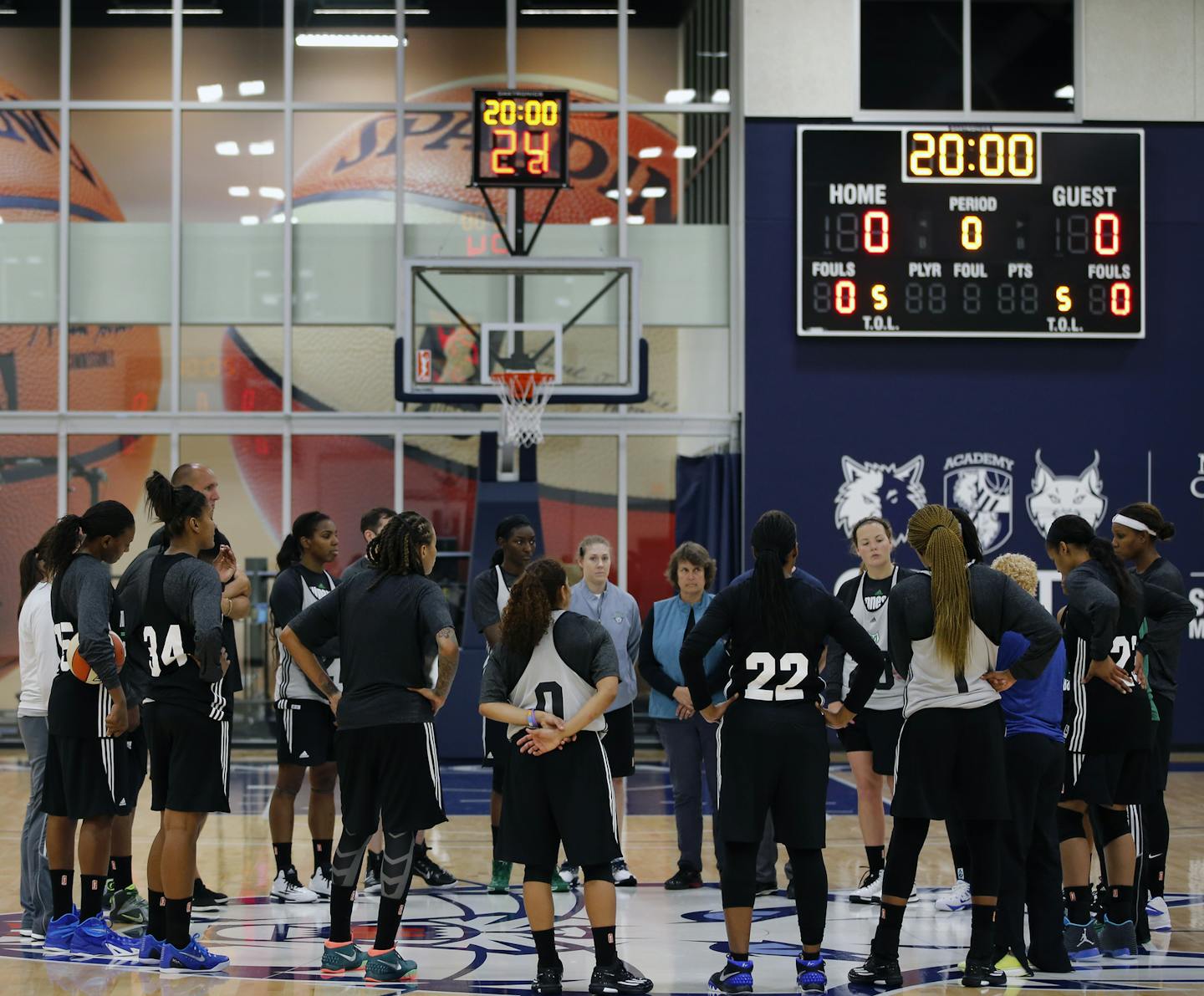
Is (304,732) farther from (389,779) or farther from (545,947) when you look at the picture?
(545,947)

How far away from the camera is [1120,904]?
6184mm

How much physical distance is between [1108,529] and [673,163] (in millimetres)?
5030

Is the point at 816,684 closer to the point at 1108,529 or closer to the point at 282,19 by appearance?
the point at 1108,529

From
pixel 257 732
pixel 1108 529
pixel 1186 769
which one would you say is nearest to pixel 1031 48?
pixel 1108 529

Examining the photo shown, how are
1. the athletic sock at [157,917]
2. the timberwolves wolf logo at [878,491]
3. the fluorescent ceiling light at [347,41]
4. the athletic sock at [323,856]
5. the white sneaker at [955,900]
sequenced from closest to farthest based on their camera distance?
1. the athletic sock at [157,917]
2. the white sneaker at [955,900]
3. the athletic sock at [323,856]
4. the timberwolves wolf logo at [878,491]
5. the fluorescent ceiling light at [347,41]

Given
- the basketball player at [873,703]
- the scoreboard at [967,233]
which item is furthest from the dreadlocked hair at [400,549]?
the scoreboard at [967,233]

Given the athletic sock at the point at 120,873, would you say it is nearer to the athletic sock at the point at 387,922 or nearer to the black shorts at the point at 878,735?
the athletic sock at the point at 387,922

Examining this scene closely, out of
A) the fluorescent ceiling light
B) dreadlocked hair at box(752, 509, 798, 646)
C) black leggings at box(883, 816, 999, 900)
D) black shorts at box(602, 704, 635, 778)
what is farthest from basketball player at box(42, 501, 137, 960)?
the fluorescent ceiling light

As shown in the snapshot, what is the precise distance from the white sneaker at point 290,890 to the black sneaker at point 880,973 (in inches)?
109

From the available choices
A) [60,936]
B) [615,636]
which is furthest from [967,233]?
[60,936]

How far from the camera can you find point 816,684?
5562 millimetres

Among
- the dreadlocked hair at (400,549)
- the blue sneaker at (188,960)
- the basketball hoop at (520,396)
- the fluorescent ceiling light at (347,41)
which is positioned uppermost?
the fluorescent ceiling light at (347,41)

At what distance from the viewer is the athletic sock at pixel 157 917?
5.99 m

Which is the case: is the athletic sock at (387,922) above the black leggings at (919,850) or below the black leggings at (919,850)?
below
